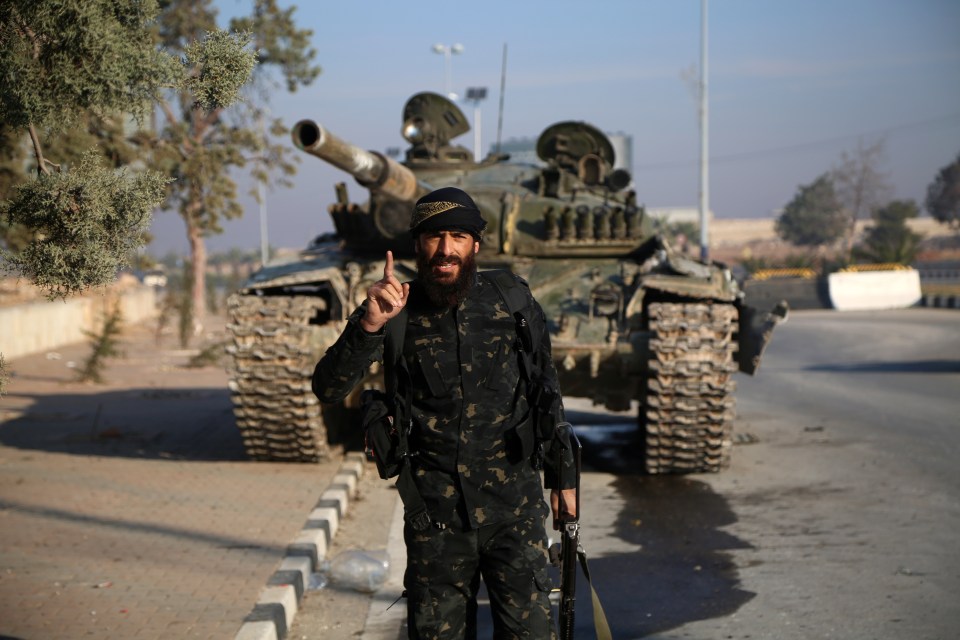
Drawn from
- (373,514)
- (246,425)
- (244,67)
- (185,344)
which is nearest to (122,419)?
(246,425)

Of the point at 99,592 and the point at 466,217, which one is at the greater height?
the point at 466,217

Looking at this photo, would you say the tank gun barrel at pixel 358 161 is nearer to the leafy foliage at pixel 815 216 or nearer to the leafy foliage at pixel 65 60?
the leafy foliage at pixel 65 60

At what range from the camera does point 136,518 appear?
8062 millimetres

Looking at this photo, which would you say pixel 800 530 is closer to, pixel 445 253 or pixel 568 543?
pixel 568 543

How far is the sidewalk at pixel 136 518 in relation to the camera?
5.84 meters

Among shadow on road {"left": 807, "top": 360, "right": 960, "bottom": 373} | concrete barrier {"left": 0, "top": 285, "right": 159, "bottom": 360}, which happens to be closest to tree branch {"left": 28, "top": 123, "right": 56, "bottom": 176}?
concrete barrier {"left": 0, "top": 285, "right": 159, "bottom": 360}

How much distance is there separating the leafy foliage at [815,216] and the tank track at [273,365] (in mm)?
78570

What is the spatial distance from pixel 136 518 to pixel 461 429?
184 inches

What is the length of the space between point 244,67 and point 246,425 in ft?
17.6

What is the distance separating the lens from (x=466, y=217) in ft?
13.3

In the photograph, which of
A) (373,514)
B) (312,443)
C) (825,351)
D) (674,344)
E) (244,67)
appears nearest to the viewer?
(244,67)

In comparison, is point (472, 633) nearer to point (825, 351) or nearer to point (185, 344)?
point (825, 351)

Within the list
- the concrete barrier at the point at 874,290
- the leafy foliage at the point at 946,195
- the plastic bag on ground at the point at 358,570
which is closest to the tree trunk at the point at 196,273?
the concrete barrier at the point at 874,290

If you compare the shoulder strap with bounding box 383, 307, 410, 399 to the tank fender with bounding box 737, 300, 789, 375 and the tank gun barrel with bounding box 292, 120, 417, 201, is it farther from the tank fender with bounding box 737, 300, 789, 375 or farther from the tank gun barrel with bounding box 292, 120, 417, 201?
the tank fender with bounding box 737, 300, 789, 375
